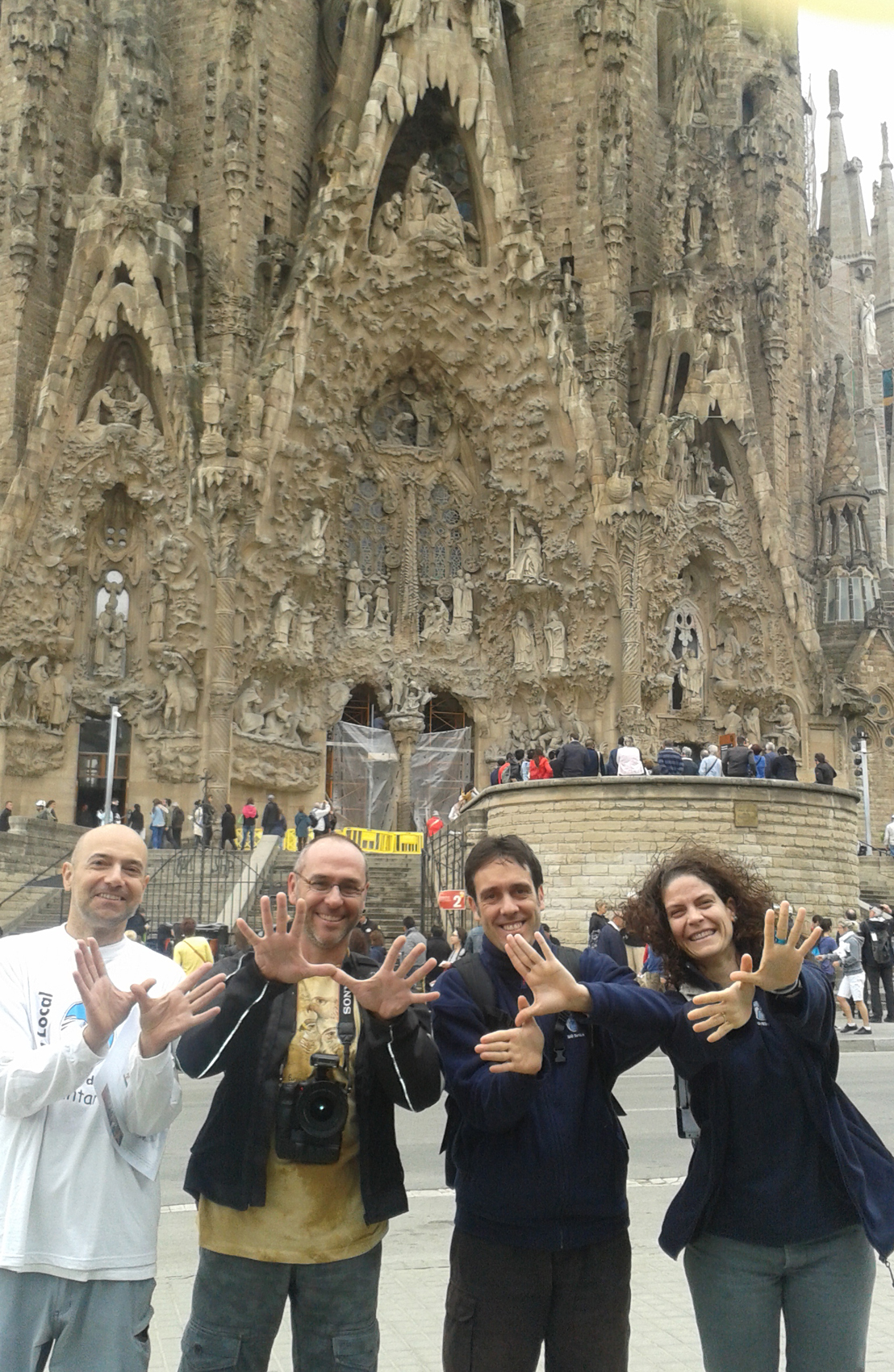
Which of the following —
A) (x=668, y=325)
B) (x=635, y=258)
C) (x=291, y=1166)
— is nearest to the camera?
(x=291, y=1166)

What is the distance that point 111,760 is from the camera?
75.2 ft

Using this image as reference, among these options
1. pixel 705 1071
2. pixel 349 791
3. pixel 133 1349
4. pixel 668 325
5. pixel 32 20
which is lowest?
pixel 133 1349

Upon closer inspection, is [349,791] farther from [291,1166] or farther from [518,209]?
[291,1166]

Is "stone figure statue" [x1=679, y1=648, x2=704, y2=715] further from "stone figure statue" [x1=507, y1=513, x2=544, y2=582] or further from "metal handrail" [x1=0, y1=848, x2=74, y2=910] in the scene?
"metal handrail" [x1=0, y1=848, x2=74, y2=910]

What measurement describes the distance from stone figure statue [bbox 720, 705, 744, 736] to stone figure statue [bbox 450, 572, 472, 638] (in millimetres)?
5740

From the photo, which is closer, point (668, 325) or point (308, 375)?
point (308, 375)

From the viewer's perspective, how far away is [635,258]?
1150 inches

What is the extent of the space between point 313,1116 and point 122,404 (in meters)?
23.6

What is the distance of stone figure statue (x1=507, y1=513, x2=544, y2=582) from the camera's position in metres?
26.4

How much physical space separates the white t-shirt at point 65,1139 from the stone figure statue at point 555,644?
2348cm

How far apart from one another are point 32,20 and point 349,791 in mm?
16931

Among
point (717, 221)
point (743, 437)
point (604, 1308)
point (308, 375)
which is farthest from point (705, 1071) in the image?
point (717, 221)

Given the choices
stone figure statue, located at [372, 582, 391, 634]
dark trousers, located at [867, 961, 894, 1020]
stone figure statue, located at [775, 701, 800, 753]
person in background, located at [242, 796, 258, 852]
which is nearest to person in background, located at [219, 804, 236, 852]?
person in background, located at [242, 796, 258, 852]

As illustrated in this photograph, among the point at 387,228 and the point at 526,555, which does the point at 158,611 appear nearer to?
the point at 526,555
